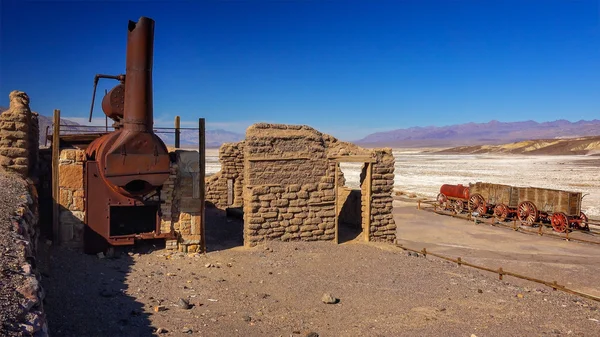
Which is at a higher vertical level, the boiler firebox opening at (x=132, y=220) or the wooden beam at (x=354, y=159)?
the wooden beam at (x=354, y=159)

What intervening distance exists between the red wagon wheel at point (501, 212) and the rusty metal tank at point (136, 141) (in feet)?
55.2

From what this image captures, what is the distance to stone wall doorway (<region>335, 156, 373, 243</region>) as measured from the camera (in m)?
12.6

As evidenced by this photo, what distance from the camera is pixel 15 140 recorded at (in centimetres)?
987

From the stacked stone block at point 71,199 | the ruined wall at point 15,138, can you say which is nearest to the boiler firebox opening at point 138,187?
the stacked stone block at point 71,199

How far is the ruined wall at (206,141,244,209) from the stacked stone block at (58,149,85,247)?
815 cm

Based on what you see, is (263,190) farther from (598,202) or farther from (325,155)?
(598,202)

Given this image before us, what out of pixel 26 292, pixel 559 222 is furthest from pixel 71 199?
pixel 559 222

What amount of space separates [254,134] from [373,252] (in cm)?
433

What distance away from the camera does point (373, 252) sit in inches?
466

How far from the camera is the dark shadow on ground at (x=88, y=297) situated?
19.9 ft

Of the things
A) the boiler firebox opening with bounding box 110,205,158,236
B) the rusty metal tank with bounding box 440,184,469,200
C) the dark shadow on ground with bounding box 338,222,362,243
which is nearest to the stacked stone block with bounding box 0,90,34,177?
the boiler firebox opening with bounding box 110,205,158,236

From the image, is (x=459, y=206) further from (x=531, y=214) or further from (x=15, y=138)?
(x=15, y=138)

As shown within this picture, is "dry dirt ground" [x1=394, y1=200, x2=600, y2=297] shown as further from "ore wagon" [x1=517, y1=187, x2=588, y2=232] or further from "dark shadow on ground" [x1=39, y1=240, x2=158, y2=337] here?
"dark shadow on ground" [x1=39, y1=240, x2=158, y2=337]

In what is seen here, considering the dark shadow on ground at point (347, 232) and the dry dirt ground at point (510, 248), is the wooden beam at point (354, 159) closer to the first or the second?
the dark shadow on ground at point (347, 232)
